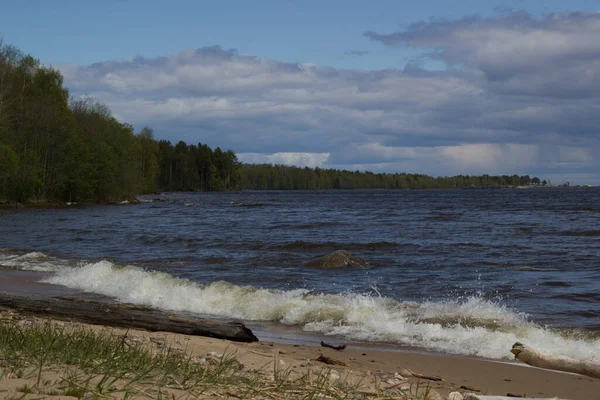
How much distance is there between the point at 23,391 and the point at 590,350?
789cm

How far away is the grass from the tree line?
50.5 meters

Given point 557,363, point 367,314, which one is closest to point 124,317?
point 367,314

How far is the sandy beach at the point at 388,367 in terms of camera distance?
6.64 metres

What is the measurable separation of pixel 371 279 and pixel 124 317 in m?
8.76

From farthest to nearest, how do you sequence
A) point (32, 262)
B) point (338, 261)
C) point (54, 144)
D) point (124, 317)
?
1. point (54, 144)
2. point (32, 262)
3. point (338, 261)
4. point (124, 317)

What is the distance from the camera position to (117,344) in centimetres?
547

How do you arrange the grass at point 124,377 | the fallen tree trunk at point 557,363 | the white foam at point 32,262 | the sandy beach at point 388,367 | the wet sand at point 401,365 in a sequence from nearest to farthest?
the grass at point 124,377, the sandy beach at point 388,367, the wet sand at point 401,365, the fallen tree trunk at point 557,363, the white foam at point 32,262

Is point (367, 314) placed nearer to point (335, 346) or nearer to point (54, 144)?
point (335, 346)

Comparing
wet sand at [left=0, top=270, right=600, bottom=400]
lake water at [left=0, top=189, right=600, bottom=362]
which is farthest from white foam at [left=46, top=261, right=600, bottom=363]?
wet sand at [left=0, top=270, right=600, bottom=400]

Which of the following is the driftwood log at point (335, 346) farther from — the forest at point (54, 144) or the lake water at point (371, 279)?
the forest at point (54, 144)

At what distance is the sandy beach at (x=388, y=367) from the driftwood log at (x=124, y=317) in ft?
0.82

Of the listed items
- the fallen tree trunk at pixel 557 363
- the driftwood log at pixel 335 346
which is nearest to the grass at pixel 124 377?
the fallen tree trunk at pixel 557 363

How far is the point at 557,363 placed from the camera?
7453mm

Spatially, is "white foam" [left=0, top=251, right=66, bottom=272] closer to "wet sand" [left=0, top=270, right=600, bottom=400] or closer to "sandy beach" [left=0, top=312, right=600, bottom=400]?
"sandy beach" [left=0, top=312, right=600, bottom=400]
